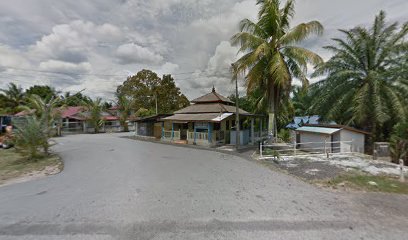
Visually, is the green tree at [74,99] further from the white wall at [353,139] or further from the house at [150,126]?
the white wall at [353,139]

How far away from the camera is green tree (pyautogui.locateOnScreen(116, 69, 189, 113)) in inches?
1542

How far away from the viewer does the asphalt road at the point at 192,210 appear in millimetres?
3750

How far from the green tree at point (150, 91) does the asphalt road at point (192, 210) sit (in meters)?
32.2

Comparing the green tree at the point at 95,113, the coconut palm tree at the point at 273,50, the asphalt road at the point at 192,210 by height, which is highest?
the coconut palm tree at the point at 273,50

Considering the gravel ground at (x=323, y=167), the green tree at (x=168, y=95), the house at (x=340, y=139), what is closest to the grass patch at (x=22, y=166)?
the gravel ground at (x=323, y=167)

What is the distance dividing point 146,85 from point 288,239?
39621mm

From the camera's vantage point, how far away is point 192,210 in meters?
4.70

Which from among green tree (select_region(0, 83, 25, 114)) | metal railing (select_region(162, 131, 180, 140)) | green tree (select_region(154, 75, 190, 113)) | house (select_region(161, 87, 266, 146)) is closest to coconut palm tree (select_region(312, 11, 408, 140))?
house (select_region(161, 87, 266, 146))

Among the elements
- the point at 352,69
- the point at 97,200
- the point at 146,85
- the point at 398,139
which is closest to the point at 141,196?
the point at 97,200

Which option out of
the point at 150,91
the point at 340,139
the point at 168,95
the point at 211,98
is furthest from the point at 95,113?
the point at 340,139

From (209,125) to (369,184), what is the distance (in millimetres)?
12272

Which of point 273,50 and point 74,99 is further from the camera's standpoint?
point 74,99

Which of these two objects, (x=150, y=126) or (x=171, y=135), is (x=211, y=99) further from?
(x=150, y=126)

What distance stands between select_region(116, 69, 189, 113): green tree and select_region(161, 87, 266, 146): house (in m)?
16.2
